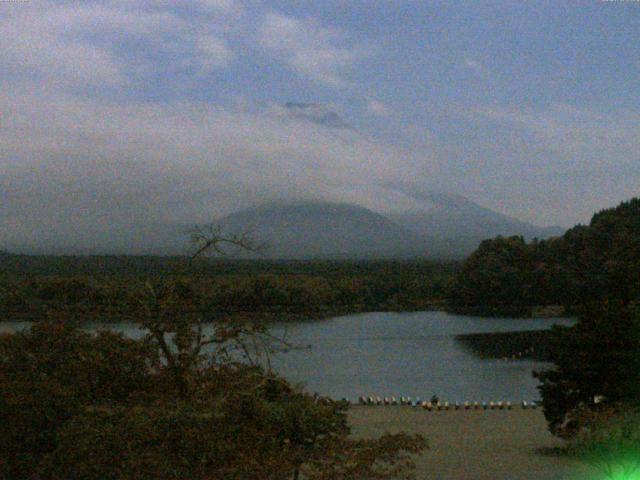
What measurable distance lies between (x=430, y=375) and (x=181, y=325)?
90.3 ft

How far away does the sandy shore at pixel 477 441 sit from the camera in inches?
515

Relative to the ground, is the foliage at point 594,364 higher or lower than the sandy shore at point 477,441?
higher

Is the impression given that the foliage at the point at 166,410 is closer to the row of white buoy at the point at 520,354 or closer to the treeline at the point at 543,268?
the row of white buoy at the point at 520,354

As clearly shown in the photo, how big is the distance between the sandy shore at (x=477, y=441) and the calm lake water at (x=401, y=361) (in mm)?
3664

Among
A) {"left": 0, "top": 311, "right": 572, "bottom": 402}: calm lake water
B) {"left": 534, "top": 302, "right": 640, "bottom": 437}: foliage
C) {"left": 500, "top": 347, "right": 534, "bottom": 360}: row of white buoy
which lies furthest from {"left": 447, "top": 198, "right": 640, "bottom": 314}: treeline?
{"left": 534, "top": 302, "right": 640, "bottom": 437}: foliage

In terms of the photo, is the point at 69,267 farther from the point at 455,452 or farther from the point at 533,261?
the point at 455,452

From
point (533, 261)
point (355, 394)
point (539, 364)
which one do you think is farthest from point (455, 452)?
point (533, 261)

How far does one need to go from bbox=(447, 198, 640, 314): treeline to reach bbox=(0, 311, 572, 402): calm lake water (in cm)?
326

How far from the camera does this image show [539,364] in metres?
36.7

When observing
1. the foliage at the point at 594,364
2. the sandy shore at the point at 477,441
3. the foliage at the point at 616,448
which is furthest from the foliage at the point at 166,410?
the foliage at the point at 594,364

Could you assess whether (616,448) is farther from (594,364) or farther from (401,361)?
(401,361)

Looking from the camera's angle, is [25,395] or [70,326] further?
[70,326]

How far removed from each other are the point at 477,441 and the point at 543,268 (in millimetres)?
45433

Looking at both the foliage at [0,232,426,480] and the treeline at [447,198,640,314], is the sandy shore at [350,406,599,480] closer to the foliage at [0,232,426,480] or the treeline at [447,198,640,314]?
the foliage at [0,232,426,480]
